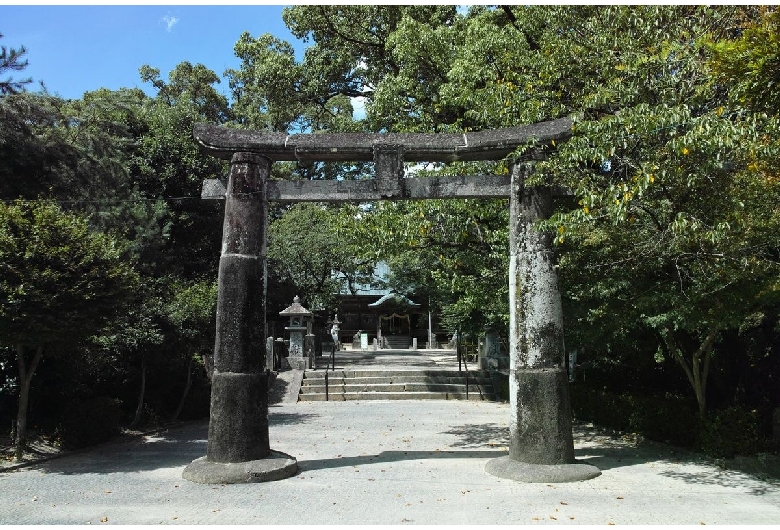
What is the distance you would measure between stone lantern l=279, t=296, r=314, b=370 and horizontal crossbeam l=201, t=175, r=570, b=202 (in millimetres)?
12381

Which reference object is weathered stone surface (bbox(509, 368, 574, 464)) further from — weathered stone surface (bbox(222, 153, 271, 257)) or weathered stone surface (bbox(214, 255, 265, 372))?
weathered stone surface (bbox(222, 153, 271, 257))

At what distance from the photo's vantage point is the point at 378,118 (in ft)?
49.2

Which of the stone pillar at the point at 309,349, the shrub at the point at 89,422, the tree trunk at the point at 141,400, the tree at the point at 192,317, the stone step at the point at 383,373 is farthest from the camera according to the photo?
the stone pillar at the point at 309,349

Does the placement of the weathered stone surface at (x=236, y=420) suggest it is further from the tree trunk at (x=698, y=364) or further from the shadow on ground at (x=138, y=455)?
the tree trunk at (x=698, y=364)

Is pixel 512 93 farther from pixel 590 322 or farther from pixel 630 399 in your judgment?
pixel 630 399

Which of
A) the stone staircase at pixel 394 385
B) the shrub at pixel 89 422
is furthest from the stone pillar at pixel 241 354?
the stone staircase at pixel 394 385

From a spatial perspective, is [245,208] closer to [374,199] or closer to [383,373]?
[374,199]

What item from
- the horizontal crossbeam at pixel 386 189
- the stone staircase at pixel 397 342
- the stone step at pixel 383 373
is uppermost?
the horizontal crossbeam at pixel 386 189

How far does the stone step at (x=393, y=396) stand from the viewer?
59.1 ft

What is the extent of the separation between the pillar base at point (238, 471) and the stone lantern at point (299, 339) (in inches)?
485

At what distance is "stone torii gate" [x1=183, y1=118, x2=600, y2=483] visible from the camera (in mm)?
7734

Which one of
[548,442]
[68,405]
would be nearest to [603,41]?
[548,442]

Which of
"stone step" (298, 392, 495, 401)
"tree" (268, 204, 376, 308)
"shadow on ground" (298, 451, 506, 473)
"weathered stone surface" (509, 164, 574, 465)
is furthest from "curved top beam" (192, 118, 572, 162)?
"tree" (268, 204, 376, 308)

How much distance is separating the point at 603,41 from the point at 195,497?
847 cm
